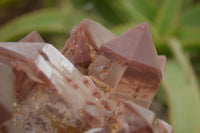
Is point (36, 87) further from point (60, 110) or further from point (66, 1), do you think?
point (66, 1)

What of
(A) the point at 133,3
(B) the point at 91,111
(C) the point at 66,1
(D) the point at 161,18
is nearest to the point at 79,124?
(B) the point at 91,111

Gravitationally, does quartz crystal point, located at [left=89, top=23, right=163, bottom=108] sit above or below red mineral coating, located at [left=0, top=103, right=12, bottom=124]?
above

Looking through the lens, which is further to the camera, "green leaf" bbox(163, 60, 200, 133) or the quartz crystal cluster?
"green leaf" bbox(163, 60, 200, 133)

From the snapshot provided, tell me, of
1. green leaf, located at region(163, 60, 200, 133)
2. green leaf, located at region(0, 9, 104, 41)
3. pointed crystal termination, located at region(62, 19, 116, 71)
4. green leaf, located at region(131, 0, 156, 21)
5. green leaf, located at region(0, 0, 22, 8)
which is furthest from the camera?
green leaf, located at region(0, 0, 22, 8)

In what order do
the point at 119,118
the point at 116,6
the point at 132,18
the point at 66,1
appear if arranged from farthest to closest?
the point at 66,1, the point at 116,6, the point at 132,18, the point at 119,118

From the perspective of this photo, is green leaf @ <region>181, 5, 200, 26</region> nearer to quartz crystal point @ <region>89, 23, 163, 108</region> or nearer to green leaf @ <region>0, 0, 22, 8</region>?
green leaf @ <region>0, 0, 22, 8</region>

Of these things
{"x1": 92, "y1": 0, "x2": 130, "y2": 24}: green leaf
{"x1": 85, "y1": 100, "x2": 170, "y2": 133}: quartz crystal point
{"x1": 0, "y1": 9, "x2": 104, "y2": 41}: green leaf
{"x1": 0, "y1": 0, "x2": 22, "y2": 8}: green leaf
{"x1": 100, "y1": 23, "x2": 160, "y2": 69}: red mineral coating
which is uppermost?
{"x1": 100, "y1": 23, "x2": 160, "y2": 69}: red mineral coating

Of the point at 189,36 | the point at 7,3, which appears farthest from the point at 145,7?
the point at 7,3

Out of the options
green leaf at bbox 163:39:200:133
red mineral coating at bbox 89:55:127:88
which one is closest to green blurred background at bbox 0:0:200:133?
green leaf at bbox 163:39:200:133
